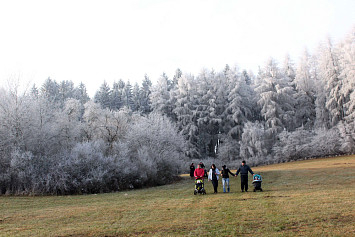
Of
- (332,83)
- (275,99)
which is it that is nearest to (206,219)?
(332,83)

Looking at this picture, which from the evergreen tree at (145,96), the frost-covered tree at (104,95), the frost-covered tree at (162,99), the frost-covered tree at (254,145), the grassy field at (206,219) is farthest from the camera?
the frost-covered tree at (104,95)

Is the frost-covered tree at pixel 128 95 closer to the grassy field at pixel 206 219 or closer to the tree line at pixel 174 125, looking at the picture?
the tree line at pixel 174 125

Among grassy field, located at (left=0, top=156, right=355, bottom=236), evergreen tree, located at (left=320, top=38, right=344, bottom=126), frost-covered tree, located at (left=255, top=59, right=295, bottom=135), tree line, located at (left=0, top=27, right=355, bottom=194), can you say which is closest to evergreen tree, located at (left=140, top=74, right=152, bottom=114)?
tree line, located at (left=0, top=27, right=355, bottom=194)

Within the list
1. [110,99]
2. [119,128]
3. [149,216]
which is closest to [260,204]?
[149,216]

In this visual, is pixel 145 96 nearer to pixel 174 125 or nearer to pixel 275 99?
pixel 174 125

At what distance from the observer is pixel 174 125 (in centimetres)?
4459

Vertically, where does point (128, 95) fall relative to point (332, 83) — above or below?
above

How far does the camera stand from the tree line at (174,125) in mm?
22688

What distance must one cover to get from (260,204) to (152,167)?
52.9 feet

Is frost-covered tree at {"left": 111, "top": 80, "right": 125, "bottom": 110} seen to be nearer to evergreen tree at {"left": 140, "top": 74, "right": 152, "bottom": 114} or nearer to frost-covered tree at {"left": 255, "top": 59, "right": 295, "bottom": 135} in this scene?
evergreen tree at {"left": 140, "top": 74, "right": 152, "bottom": 114}

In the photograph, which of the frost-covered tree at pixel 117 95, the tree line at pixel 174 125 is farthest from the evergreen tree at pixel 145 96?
the frost-covered tree at pixel 117 95

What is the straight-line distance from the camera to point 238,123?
2111 inches

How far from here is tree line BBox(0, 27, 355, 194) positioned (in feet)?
74.4

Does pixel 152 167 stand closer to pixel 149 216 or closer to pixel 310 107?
pixel 149 216
